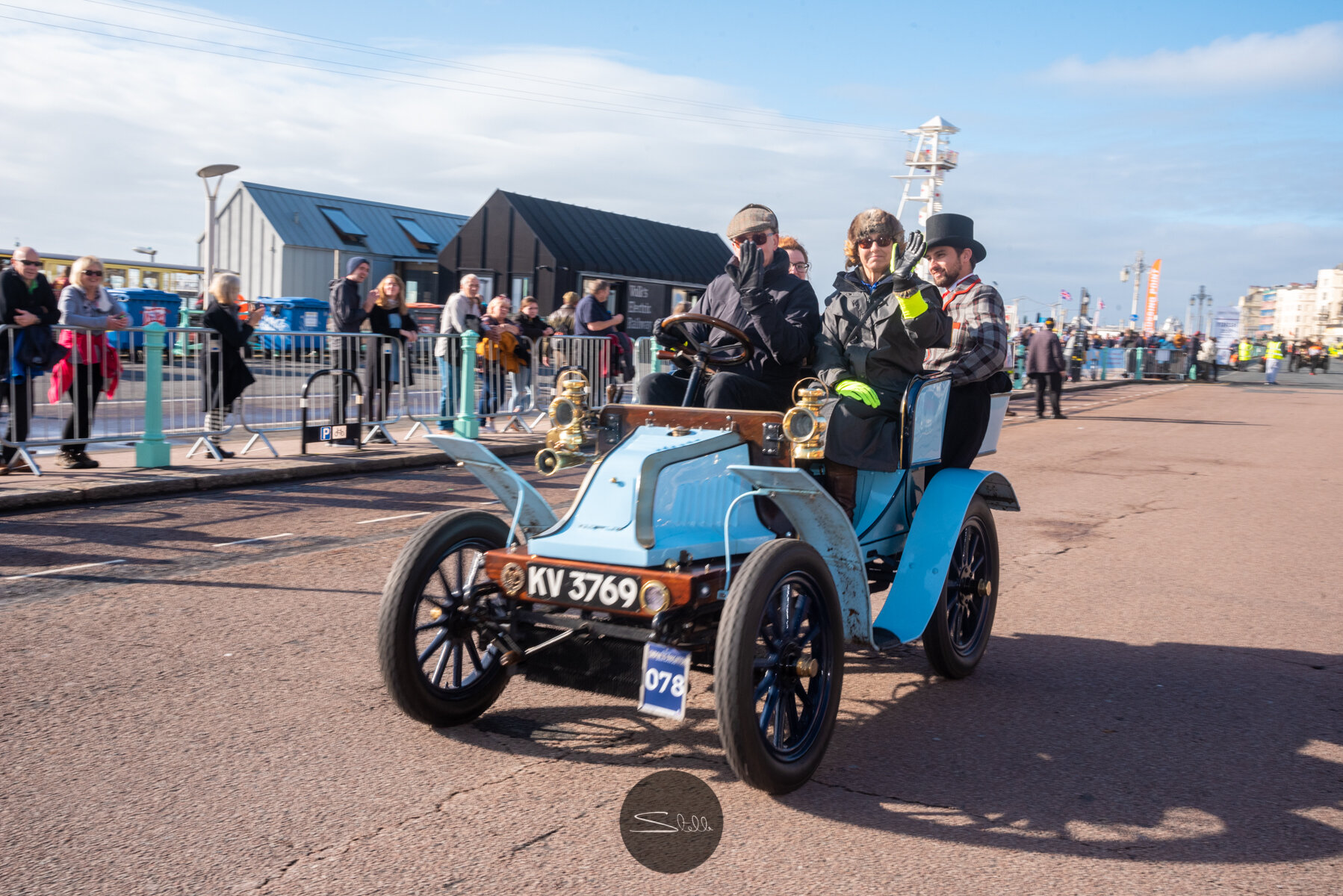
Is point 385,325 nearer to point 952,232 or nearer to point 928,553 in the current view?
point 952,232

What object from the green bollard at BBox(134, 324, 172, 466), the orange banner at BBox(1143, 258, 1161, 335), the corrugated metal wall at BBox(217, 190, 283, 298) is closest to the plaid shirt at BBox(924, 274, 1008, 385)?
the green bollard at BBox(134, 324, 172, 466)

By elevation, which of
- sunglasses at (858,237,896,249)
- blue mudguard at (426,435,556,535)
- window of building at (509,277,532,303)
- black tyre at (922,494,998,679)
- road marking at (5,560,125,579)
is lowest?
road marking at (5,560,125,579)

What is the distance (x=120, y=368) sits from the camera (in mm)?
10266

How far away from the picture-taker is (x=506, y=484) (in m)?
4.04

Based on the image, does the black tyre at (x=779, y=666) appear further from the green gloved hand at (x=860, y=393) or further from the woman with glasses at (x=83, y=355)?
the woman with glasses at (x=83, y=355)

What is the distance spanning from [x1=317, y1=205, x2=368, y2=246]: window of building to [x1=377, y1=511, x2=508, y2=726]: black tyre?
1374 inches

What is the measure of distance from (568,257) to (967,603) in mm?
27791

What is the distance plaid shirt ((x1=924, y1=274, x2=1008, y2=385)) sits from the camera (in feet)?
16.2

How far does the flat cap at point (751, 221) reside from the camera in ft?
14.7

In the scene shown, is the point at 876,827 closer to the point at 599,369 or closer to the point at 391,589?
the point at 391,589

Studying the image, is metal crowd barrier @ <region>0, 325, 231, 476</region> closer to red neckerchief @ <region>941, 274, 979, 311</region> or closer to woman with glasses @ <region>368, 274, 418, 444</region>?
woman with glasses @ <region>368, 274, 418, 444</region>

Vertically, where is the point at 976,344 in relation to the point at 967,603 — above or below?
above
